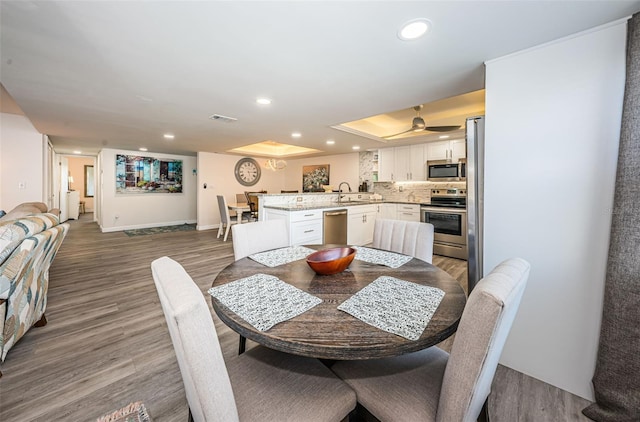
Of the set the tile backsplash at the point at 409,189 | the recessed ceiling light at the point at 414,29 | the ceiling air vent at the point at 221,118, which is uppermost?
the ceiling air vent at the point at 221,118

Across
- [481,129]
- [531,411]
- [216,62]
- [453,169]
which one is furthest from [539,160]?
[453,169]

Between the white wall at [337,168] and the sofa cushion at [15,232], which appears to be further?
the white wall at [337,168]

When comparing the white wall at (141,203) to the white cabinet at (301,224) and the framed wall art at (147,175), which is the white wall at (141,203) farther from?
the white cabinet at (301,224)

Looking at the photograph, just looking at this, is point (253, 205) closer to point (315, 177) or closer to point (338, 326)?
point (315, 177)

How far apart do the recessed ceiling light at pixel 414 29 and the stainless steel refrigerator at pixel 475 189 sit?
0.76m

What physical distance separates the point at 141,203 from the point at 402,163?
22.8ft

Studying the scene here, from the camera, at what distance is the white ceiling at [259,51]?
133cm

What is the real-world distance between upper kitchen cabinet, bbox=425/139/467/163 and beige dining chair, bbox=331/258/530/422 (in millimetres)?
4111

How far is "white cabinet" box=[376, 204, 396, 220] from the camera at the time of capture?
16.6ft

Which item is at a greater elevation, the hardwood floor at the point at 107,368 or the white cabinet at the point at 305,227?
the white cabinet at the point at 305,227

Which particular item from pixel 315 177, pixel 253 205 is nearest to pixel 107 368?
pixel 253 205

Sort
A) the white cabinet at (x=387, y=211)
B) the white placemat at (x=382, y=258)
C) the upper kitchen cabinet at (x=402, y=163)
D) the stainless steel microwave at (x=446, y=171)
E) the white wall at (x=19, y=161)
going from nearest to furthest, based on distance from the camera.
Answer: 1. the white placemat at (x=382, y=258)
2. the white wall at (x=19, y=161)
3. the stainless steel microwave at (x=446, y=171)
4. the upper kitchen cabinet at (x=402, y=163)
5. the white cabinet at (x=387, y=211)

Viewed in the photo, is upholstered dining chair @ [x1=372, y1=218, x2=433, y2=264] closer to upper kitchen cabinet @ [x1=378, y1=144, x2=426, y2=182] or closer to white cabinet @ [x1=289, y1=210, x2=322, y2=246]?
white cabinet @ [x1=289, y1=210, x2=322, y2=246]

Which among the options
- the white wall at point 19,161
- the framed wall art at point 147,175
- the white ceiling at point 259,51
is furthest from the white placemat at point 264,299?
the framed wall art at point 147,175
